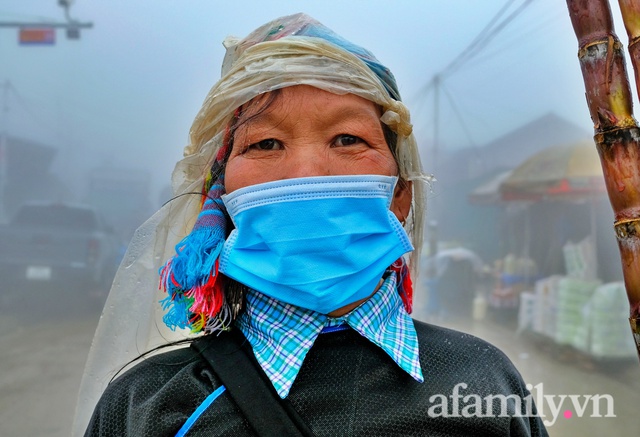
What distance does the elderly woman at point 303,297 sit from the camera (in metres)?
1.00

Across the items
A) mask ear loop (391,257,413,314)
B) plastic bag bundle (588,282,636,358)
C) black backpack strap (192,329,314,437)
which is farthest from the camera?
plastic bag bundle (588,282,636,358)

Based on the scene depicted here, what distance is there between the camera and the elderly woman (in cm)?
100

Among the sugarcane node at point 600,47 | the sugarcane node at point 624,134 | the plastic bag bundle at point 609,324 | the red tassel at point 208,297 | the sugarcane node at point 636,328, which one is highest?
the sugarcane node at point 600,47

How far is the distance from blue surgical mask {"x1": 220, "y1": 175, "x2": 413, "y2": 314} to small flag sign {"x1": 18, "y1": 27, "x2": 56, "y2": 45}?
1.89 metres

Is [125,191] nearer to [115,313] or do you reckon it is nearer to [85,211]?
[85,211]

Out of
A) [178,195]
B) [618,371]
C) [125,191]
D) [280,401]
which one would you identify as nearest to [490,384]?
[280,401]

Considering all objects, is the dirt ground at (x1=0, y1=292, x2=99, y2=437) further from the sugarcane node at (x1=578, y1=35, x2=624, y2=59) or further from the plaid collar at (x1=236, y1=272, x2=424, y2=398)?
the sugarcane node at (x1=578, y1=35, x2=624, y2=59)

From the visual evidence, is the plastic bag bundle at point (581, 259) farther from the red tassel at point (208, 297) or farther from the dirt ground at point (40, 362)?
the dirt ground at point (40, 362)

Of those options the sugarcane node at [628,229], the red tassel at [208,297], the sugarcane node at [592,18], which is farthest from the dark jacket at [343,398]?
the sugarcane node at [592,18]

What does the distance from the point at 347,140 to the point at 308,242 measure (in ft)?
0.97

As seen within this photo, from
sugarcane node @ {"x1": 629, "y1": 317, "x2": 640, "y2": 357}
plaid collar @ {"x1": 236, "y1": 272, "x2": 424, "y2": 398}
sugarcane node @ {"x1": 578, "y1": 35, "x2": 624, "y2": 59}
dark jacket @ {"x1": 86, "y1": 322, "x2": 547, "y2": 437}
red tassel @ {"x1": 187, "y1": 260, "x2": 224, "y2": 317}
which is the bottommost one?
dark jacket @ {"x1": 86, "y1": 322, "x2": 547, "y2": 437}

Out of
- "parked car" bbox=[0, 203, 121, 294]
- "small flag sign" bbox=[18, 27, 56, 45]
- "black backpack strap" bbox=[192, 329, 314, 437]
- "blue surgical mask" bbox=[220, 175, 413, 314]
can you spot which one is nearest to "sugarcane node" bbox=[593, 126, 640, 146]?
"blue surgical mask" bbox=[220, 175, 413, 314]

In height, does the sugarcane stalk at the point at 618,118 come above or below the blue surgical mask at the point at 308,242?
above

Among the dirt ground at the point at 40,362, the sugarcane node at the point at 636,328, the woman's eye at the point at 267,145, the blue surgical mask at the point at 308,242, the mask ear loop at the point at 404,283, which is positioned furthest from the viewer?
the dirt ground at the point at 40,362
